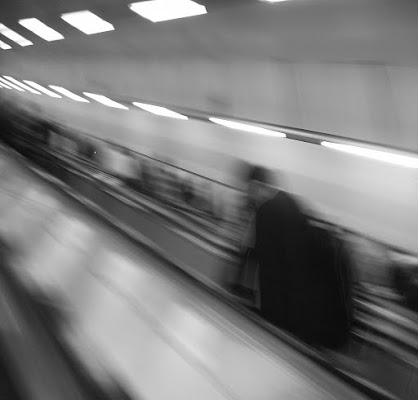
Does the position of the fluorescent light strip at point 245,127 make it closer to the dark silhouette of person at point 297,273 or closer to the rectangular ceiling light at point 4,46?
the rectangular ceiling light at point 4,46

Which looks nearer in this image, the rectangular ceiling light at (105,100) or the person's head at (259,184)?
the person's head at (259,184)

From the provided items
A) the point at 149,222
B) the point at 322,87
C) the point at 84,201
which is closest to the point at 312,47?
the point at 322,87

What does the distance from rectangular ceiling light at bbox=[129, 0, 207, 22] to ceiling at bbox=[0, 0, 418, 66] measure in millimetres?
89

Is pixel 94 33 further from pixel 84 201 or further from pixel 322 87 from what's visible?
pixel 322 87

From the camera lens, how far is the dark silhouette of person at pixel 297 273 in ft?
9.15

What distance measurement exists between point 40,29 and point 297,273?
5077 mm

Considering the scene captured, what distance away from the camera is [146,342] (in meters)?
2.79

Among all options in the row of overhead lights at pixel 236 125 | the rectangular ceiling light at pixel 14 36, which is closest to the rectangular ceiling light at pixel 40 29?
the rectangular ceiling light at pixel 14 36

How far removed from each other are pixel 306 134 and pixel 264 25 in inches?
51.2

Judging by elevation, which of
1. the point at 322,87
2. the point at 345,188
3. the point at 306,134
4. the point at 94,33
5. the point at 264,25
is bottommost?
the point at 345,188

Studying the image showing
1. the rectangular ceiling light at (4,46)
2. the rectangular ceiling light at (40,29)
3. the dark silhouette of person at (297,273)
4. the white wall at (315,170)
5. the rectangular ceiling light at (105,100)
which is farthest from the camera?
the rectangular ceiling light at (105,100)

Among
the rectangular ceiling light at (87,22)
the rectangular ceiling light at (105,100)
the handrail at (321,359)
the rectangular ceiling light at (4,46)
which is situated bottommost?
the handrail at (321,359)

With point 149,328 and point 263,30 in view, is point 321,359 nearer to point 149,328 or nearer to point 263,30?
point 149,328

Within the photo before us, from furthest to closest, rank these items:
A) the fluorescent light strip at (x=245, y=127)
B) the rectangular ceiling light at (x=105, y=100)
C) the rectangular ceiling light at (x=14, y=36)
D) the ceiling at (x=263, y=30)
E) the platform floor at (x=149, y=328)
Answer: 1. the rectangular ceiling light at (x=105, y=100)
2. the fluorescent light strip at (x=245, y=127)
3. the rectangular ceiling light at (x=14, y=36)
4. the ceiling at (x=263, y=30)
5. the platform floor at (x=149, y=328)
